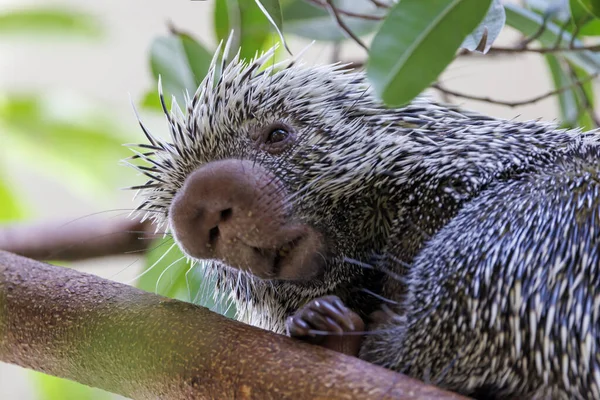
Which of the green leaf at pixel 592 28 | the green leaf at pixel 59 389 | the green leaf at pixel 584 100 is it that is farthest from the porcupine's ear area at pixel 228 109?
the green leaf at pixel 59 389

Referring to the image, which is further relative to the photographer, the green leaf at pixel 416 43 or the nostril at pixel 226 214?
the nostril at pixel 226 214

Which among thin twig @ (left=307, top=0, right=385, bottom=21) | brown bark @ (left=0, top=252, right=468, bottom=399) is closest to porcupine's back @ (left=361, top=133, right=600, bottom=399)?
brown bark @ (left=0, top=252, right=468, bottom=399)

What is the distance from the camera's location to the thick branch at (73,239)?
2721 mm

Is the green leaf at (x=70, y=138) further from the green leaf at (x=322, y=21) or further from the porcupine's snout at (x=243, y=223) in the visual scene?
the porcupine's snout at (x=243, y=223)

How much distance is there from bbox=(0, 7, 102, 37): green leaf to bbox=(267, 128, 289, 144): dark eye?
2.02m

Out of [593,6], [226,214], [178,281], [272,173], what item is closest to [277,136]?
[272,173]

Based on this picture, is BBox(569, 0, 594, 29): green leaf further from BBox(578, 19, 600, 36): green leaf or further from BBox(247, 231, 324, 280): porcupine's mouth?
BBox(247, 231, 324, 280): porcupine's mouth

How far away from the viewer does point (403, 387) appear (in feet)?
3.61

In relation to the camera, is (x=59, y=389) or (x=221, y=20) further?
(x=59, y=389)

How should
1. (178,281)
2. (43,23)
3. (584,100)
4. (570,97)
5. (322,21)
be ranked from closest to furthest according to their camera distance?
(178,281), (322,21), (584,100), (570,97), (43,23)

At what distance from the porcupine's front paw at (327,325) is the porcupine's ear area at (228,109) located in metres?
0.45

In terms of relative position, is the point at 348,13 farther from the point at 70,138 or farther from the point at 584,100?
the point at 70,138

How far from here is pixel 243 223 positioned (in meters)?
1.44

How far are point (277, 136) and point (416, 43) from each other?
21.9 inches
